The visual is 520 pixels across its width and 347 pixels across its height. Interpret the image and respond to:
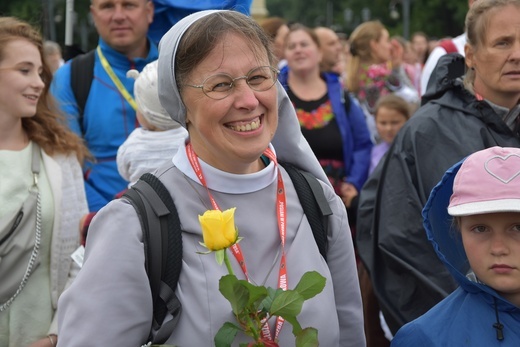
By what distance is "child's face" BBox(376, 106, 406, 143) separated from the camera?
23.7 ft

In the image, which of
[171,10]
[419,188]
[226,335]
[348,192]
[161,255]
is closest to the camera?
[226,335]

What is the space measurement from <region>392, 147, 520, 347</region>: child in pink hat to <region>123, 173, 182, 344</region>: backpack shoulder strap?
0.83m

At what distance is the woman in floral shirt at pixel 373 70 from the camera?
8.59 metres

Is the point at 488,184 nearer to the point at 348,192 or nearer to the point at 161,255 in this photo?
the point at 161,255

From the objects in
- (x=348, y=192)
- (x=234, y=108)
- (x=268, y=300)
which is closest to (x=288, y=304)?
(x=268, y=300)

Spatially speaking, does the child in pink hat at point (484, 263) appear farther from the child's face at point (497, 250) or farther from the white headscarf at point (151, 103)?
the white headscarf at point (151, 103)

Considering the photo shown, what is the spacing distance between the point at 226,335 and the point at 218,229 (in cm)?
31

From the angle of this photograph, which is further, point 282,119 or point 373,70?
point 373,70

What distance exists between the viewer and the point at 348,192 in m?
6.79

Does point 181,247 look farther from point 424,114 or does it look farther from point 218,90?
point 424,114

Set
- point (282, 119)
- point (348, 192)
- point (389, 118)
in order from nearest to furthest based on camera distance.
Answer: point (282, 119) < point (348, 192) < point (389, 118)

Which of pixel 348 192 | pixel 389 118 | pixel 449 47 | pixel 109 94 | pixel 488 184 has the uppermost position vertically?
pixel 488 184

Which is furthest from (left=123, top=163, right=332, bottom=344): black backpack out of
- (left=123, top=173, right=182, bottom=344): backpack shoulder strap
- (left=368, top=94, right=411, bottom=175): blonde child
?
(left=368, top=94, right=411, bottom=175): blonde child

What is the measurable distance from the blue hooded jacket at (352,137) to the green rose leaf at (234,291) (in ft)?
14.9
